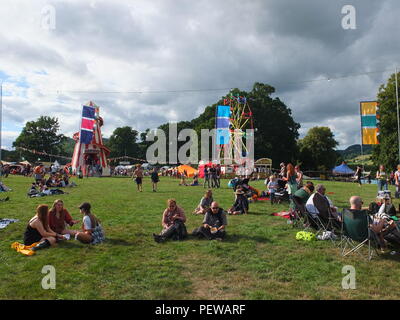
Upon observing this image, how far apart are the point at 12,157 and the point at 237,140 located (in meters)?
77.6

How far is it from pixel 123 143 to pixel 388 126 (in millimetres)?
74031

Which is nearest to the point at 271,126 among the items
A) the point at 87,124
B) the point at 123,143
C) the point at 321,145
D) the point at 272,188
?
the point at 321,145

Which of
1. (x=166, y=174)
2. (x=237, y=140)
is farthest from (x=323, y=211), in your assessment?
(x=166, y=174)

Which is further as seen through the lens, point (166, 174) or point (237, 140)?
point (166, 174)

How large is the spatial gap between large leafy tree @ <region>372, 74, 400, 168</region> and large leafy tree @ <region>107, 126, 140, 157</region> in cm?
7178

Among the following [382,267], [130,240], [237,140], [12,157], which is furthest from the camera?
[12,157]

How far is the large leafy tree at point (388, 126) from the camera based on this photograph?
33875 millimetres

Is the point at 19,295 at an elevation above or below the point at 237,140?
below

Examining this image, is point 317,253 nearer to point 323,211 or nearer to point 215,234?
point 323,211

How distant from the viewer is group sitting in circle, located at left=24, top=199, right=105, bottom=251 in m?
6.50

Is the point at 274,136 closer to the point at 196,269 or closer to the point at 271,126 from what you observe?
the point at 271,126

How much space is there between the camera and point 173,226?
7.17 meters

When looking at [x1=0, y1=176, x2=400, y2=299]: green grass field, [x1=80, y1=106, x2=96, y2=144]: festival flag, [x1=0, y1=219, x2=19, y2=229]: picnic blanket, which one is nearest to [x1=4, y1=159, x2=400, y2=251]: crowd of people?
[x1=0, y1=176, x2=400, y2=299]: green grass field

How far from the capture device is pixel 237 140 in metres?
40.5
